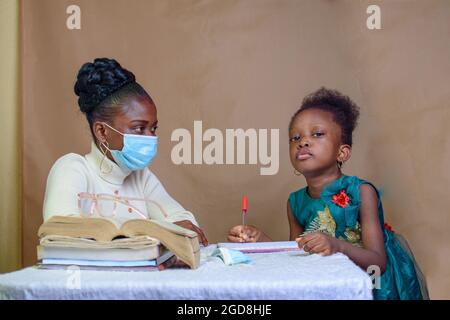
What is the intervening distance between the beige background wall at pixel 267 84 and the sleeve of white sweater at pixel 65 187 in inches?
26.2

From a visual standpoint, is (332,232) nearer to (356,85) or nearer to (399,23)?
(356,85)

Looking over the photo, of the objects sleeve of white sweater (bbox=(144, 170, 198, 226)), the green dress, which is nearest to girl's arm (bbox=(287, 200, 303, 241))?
the green dress

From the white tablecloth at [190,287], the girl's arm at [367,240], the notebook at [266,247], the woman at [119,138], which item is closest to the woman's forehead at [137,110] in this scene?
the woman at [119,138]

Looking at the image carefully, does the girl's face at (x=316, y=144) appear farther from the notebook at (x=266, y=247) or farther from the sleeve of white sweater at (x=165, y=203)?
the notebook at (x=266, y=247)

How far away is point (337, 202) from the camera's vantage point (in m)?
2.49

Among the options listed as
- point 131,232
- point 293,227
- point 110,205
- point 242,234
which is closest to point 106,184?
point 110,205

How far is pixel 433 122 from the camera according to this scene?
115 inches

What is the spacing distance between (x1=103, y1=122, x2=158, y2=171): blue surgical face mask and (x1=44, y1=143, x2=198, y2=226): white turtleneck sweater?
0.04 m

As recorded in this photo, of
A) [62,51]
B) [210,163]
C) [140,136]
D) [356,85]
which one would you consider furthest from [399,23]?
[62,51]

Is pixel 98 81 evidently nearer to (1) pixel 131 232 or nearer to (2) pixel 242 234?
(2) pixel 242 234

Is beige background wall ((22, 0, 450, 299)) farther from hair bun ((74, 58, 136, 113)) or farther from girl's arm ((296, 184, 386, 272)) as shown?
girl's arm ((296, 184, 386, 272))

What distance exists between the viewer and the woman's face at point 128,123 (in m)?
2.53

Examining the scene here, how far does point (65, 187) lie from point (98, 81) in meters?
0.58

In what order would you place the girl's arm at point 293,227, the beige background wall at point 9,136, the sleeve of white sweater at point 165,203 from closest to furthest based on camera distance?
the sleeve of white sweater at point 165,203
the girl's arm at point 293,227
the beige background wall at point 9,136
